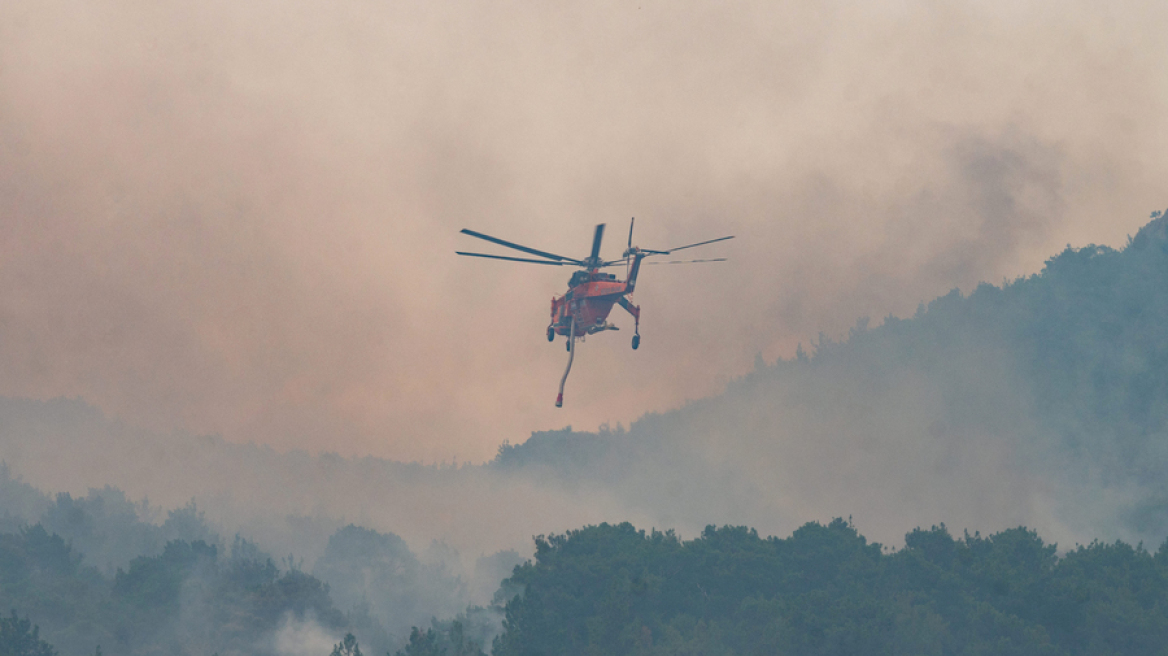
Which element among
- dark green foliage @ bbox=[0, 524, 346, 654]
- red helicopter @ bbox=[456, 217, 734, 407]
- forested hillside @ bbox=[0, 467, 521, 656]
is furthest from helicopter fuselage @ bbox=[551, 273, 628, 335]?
dark green foliage @ bbox=[0, 524, 346, 654]

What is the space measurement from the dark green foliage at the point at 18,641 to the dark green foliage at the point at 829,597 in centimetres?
2738

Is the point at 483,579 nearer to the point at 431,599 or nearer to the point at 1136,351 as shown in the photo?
the point at 431,599

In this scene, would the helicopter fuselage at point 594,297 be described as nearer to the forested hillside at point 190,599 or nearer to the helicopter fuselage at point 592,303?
the helicopter fuselage at point 592,303

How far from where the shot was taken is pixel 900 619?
208ft

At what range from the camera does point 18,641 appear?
69.9m

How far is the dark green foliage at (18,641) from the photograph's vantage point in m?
68.9

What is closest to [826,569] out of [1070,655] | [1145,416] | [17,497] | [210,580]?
[1070,655]

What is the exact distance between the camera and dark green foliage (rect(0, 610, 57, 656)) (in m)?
68.9

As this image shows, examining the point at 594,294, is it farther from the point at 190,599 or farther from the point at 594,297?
the point at 190,599

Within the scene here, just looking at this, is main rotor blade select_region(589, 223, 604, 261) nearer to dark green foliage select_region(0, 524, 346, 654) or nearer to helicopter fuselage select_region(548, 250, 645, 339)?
helicopter fuselage select_region(548, 250, 645, 339)

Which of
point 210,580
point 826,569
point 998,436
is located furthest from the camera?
point 998,436

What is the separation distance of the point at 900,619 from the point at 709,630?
41.7 ft

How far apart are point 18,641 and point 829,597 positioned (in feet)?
178

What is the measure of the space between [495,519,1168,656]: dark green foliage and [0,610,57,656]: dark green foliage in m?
27.4
